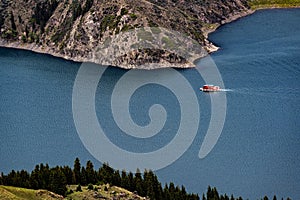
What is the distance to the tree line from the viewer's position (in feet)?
449

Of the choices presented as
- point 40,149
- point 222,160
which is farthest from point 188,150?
point 40,149

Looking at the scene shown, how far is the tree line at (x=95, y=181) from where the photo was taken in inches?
5389

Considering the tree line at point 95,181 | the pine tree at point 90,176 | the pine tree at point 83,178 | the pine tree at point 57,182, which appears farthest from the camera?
the pine tree at point 90,176

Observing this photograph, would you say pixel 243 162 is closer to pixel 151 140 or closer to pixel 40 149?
pixel 151 140

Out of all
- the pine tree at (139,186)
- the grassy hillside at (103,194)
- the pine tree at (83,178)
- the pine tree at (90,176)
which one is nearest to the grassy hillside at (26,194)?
the grassy hillside at (103,194)

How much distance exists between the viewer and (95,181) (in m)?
145

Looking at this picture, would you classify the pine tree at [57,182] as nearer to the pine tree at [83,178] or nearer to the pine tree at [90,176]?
the pine tree at [83,178]

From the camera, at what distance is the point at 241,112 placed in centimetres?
19588

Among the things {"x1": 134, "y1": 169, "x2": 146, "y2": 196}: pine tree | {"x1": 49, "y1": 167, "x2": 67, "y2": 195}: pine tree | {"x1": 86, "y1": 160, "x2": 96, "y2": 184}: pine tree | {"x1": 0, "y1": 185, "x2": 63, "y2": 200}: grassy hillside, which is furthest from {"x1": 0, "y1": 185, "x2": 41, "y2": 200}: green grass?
{"x1": 134, "y1": 169, "x2": 146, "y2": 196}: pine tree

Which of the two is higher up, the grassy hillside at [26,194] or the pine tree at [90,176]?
the pine tree at [90,176]

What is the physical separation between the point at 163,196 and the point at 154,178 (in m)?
5.38

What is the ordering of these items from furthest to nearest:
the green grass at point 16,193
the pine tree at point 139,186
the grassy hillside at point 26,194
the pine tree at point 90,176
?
1. the pine tree at point 90,176
2. the pine tree at point 139,186
3. the grassy hillside at point 26,194
4. the green grass at point 16,193

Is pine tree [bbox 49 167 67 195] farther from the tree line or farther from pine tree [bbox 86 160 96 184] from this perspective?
pine tree [bbox 86 160 96 184]

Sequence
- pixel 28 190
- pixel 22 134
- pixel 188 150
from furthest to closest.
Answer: pixel 22 134 → pixel 188 150 → pixel 28 190
